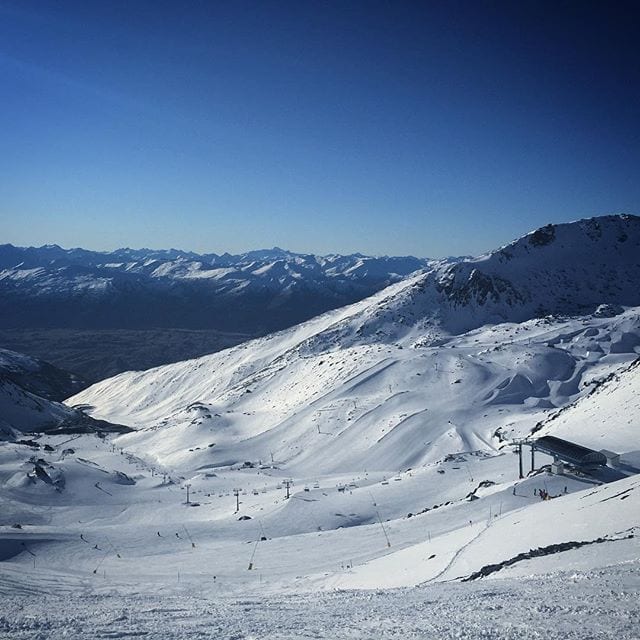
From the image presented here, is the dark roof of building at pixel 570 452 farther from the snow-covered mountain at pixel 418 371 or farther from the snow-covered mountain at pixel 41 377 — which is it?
the snow-covered mountain at pixel 41 377

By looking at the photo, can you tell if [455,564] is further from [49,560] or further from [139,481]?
[139,481]

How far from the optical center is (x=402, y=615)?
36.4 feet

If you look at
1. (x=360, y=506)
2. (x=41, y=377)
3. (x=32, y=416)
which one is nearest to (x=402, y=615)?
(x=360, y=506)

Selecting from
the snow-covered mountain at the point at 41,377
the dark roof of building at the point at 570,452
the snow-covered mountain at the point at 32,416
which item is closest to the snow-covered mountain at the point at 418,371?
the snow-covered mountain at the point at 41,377

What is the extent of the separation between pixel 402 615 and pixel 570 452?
84.5 feet

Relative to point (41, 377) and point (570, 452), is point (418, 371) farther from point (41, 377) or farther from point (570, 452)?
point (41, 377)

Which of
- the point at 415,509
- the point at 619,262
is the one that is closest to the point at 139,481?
the point at 415,509

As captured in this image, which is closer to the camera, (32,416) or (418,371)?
(418,371)

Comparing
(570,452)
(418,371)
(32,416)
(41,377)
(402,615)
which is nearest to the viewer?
(402,615)

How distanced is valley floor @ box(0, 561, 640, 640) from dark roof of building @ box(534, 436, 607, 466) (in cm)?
2062

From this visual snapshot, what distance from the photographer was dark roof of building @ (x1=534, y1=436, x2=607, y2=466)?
31125 millimetres

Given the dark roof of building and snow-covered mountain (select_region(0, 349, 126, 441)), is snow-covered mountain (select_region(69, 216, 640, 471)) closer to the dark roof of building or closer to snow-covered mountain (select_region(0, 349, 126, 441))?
snow-covered mountain (select_region(0, 349, 126, 441))

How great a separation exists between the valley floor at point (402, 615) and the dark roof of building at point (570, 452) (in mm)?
20618

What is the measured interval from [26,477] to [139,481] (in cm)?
1052
